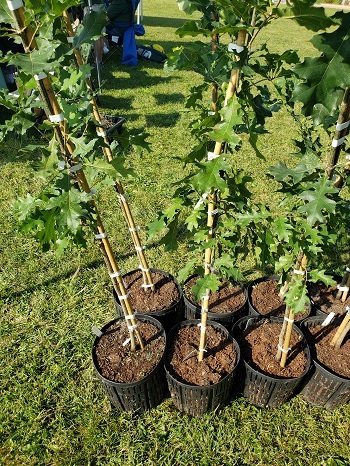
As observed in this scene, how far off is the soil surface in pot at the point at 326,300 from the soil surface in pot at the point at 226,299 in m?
0.57

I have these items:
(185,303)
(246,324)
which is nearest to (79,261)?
(185,303)

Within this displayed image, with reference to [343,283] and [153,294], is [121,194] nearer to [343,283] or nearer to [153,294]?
[153,294]

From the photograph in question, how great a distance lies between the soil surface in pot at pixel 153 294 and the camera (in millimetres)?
2854

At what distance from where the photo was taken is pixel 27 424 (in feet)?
7.94

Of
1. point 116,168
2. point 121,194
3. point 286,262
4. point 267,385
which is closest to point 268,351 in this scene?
point 267,385

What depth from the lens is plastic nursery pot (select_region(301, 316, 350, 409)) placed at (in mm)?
2322

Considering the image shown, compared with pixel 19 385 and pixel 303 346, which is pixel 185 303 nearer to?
pixel 303 346

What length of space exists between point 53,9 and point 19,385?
242cm

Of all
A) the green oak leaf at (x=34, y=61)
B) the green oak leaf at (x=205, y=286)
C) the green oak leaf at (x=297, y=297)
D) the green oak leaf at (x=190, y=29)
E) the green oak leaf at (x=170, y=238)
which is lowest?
the green oak leaf at (x=297, y=297)

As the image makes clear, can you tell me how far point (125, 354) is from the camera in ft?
8.10

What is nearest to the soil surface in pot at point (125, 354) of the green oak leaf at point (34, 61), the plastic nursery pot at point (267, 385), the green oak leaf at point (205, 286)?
the plastic nursery pot at point (267, 385)

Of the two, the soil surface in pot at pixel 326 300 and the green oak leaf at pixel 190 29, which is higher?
the green oak leaf at pixel 190 29

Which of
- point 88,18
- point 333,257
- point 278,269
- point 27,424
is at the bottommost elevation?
point 333,257

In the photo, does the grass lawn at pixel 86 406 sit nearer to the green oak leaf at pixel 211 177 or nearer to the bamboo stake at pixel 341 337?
the bamboo stake at pixel 341 337
